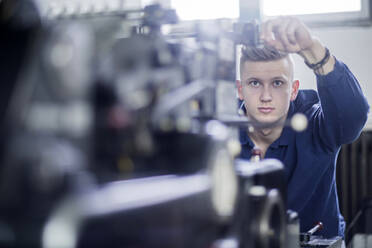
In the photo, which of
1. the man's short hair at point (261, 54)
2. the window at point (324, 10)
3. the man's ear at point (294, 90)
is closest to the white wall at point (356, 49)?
the window at point (324, 10)

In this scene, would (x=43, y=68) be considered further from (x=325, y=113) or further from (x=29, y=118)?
(x=325, y=113)

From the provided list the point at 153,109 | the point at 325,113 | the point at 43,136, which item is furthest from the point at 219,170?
the point at 325,113

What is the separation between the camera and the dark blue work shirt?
198cm

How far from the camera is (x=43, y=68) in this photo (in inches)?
33.2

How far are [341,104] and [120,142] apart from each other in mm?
1141

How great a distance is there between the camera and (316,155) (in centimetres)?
215

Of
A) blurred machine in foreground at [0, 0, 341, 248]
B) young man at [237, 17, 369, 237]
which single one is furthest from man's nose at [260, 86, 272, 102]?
blurred machine in foreground at [0, 0, 341, 248]

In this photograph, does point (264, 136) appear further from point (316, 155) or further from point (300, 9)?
point (300, 9)

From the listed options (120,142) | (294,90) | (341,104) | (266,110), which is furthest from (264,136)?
(120,142)

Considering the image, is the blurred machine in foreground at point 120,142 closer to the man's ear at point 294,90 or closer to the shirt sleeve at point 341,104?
the shirt sleeve at point 341,104

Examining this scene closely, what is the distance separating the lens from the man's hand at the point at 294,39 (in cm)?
167

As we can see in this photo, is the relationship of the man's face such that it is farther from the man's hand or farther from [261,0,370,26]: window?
[261,0,370,26]: window

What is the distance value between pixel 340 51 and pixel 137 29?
2.26 metres

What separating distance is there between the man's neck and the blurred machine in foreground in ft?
3.02
